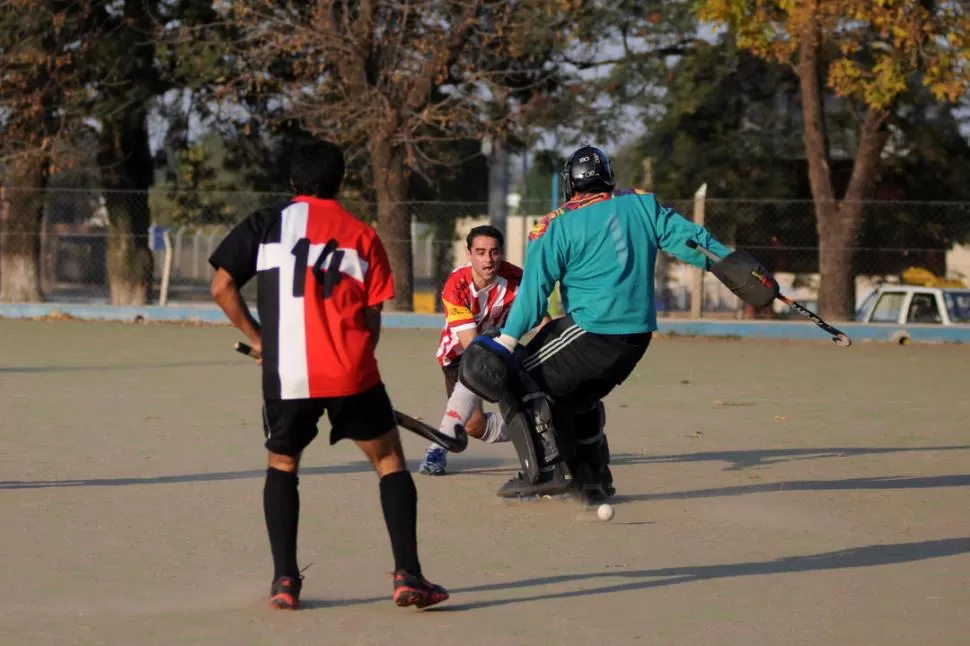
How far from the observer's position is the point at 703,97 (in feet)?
110

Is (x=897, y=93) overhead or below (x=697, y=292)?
overhead

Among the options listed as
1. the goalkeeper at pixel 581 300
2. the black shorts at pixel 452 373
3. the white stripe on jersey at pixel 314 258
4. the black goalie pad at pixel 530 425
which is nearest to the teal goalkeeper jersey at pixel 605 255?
the goalkeeper at pixel 581 300

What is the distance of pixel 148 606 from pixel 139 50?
24810 mm

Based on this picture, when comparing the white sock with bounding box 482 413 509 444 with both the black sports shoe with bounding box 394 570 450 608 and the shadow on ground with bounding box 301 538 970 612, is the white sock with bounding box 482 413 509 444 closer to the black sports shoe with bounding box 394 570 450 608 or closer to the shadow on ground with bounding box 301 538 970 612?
the shadow on ground with bounding box 301 538 970 612

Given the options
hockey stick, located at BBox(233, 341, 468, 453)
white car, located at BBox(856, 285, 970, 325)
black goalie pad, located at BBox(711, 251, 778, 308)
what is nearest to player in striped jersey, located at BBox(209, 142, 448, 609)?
hockey stick, located at BBox(233, 341, 468, 453)

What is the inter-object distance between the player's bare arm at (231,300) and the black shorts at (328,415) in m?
0.26

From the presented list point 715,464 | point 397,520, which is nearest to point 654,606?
point 397,520

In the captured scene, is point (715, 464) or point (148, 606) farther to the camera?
point (715, 464)

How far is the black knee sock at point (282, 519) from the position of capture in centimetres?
598

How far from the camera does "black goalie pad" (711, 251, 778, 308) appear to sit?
25.4ft

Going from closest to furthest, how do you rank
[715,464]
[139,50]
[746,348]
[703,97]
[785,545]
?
[785,545]
[715,464]
[746,348]
[139,50]
[703,97]

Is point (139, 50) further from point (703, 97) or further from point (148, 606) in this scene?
point (148, 606)

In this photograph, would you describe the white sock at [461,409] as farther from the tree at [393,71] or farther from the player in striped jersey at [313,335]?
the tree at [393,71]

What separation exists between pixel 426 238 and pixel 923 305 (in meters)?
8.53
